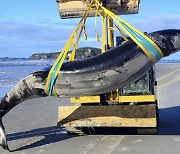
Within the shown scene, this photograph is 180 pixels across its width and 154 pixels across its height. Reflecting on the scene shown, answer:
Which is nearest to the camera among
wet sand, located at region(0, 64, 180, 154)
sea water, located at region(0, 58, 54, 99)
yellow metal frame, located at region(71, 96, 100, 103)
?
wet sand, located at region(0, 64, 180, 154)

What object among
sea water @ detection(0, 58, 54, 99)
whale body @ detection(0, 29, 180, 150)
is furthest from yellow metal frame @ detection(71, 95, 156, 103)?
whale body @ detection(0, 29, 180, 150)

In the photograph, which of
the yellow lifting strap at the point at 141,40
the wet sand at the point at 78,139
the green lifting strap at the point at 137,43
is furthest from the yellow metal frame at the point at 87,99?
the yellow lifting strap at the point at 141,40

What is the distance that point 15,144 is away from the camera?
870 cm

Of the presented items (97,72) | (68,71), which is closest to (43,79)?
(68,71)

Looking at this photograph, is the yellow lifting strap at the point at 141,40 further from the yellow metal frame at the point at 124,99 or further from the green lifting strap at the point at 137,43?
the yellow metal frame at the point at 124,99

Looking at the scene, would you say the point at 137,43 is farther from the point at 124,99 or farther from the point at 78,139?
the point at 78,139

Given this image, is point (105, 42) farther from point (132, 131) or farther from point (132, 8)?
point (132, 131)

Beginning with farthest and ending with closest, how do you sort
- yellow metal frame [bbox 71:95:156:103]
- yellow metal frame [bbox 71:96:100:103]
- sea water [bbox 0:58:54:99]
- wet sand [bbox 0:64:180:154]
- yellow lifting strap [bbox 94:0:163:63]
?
1. sea water [bbox 0:58:54:99]
2. yellow metal frame [bbox 71:96:100:103]
3. yellow metal frame [bbox 71:95:156:103]
4. wet sand [bbox 0:64:180:154]
5. yellow lifting strap [bbox 94:0:163:63]

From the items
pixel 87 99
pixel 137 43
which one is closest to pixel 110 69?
pixel 137 43

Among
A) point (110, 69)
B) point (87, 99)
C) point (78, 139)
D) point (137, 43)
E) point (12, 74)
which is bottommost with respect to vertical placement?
point (12, 74)

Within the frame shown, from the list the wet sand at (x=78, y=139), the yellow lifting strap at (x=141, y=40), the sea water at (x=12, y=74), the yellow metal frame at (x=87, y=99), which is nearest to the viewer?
the yellow lifting strap at (x=141, y=40)

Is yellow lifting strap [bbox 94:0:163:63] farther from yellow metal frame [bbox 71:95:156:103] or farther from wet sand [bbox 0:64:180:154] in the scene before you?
yellow metal frame [bbox 71:95:156:103]

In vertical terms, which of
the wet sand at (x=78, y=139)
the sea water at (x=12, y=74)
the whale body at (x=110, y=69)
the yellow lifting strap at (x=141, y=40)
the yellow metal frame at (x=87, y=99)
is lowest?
the sea water at (x=12, y=74)

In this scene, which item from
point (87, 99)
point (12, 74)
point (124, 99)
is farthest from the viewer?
point (12, 74)
